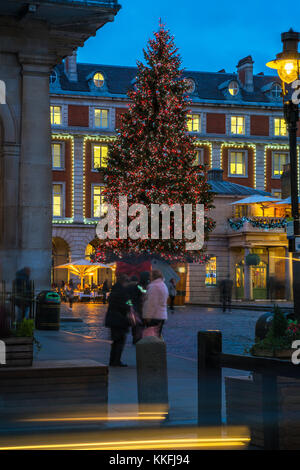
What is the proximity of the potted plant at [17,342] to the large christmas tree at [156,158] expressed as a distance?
107ft

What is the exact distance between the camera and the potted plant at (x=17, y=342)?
9055 millimetres

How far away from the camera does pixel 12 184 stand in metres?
21.8

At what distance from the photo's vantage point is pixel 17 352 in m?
9.12

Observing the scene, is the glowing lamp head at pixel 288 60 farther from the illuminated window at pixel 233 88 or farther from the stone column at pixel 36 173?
the illuminated window at pixel 233 88

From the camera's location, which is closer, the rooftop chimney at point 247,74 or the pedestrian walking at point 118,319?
the pedestrian walking at point 118,319

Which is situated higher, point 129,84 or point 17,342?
point 129,84

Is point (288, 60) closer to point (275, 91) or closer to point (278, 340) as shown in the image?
point (278, 340)

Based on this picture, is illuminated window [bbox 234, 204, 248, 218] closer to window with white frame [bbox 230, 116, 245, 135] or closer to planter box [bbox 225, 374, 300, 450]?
window with white frame [bbox 230, 116, 245, 135]

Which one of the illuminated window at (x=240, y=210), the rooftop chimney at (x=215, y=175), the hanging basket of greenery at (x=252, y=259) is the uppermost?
the rooftop chimney at (x=215, y=175)

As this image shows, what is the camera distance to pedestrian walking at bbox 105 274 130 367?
14.6 m

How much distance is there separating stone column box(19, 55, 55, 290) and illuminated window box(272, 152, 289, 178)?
4563 cm

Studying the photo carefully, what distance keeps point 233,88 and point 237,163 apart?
6.49 m

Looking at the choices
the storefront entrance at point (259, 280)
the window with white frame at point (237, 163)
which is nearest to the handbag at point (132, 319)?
the storefront entrance at point (259, 280)

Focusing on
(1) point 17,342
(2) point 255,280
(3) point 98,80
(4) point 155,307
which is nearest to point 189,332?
(4) point 155,307
